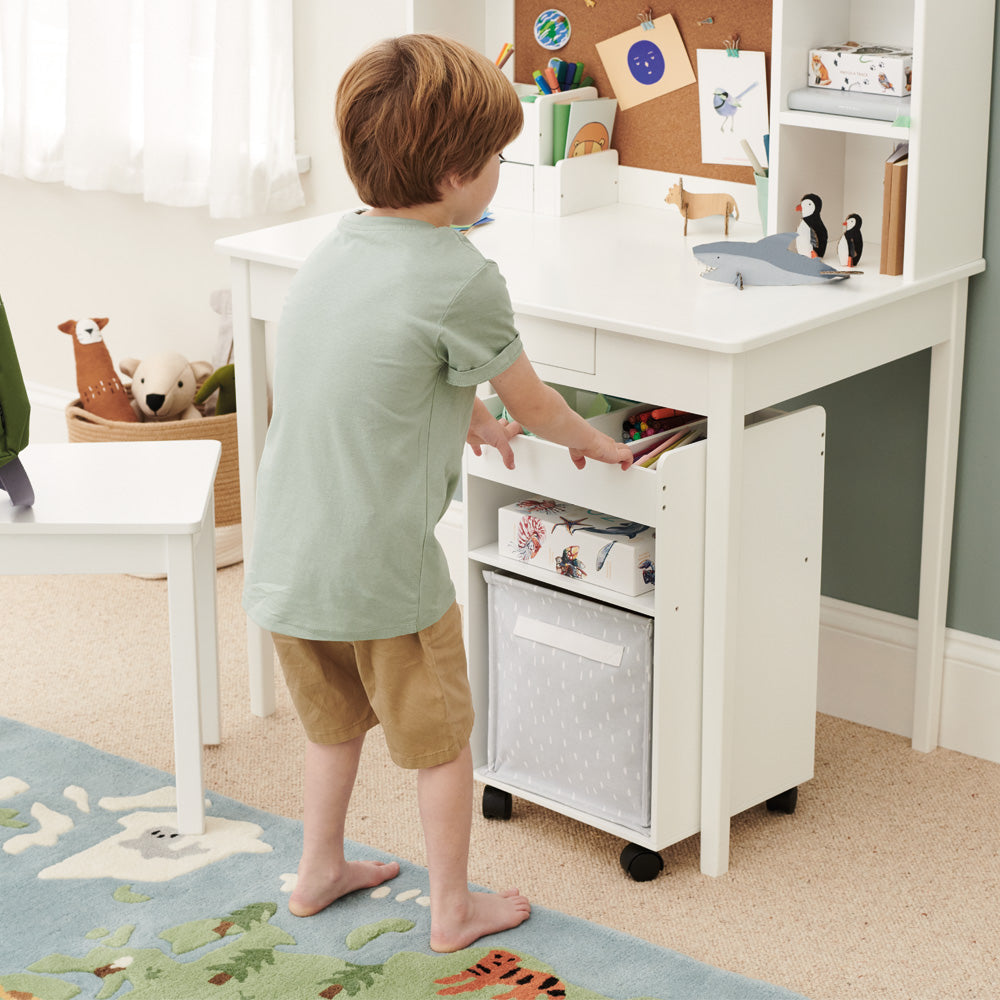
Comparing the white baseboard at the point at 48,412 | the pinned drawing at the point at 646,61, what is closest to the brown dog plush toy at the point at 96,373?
the white baseboard at the point at 48,412

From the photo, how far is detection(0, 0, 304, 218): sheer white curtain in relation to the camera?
2.68 m

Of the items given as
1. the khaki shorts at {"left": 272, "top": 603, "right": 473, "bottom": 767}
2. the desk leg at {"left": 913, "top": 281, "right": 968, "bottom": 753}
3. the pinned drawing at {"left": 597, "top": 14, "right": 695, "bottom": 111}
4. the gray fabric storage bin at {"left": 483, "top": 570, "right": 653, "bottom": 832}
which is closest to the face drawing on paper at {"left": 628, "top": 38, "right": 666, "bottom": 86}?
the pinned drawing at {"left": 597, "top": 14, "right": 695, "bottom": 111}

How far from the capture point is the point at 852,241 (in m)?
1.93

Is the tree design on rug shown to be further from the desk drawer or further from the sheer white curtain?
the sheer white curtain

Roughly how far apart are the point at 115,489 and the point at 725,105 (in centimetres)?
101

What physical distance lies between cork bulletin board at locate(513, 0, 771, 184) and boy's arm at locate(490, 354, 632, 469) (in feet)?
2.18

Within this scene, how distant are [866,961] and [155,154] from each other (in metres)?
1.91

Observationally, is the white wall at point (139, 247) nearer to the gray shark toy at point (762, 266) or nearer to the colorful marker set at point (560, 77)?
the colorful marker set at point (560, 77)

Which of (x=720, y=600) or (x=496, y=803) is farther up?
(x=720, y=600)

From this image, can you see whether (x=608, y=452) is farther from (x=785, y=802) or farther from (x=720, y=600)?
(x=785, y=802)

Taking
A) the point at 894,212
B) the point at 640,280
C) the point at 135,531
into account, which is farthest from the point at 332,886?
the point at 894,212

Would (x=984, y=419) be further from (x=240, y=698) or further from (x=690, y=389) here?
(x=240, y=698)

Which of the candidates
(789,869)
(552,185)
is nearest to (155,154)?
(552,185)

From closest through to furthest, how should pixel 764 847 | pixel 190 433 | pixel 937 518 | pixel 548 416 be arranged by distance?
pixel 548 416, pixel 764 847, pixel 937 518, pixel 190 433
